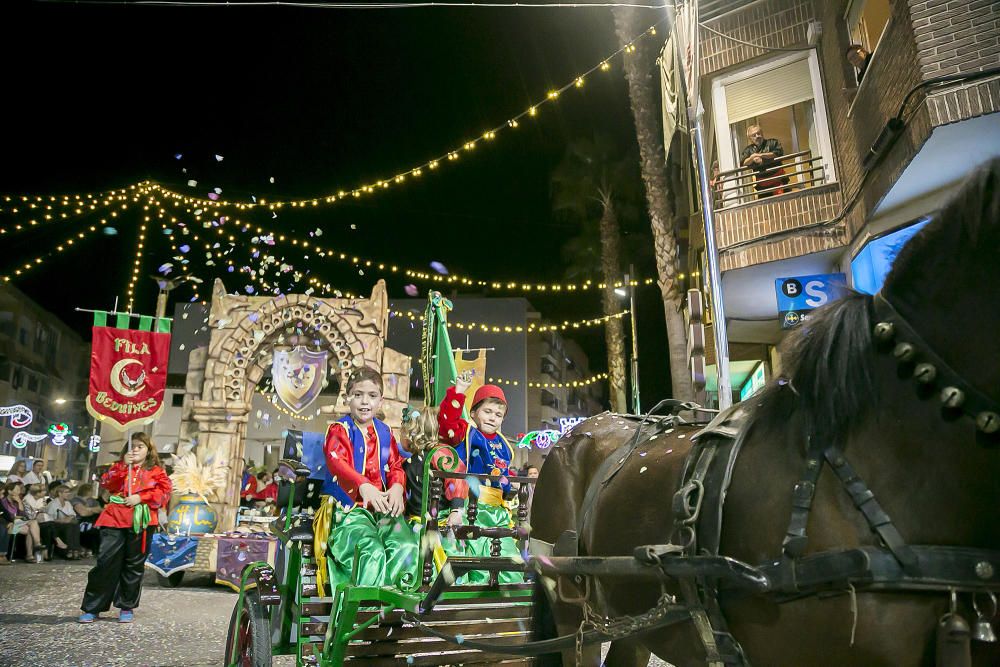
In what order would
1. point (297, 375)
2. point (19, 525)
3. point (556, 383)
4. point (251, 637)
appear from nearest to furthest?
point (251, 637)
point (19, 525)
point (297, 375)
point (556, 383)

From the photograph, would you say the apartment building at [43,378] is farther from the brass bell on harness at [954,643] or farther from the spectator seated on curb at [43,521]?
the brass bell on harness at [954,643]

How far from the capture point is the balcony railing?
9.06 metres

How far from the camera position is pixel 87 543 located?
16578 millimetres

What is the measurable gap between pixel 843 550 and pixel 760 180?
26.8 ft

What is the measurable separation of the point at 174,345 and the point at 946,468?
30.0 metres

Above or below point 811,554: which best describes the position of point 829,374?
above

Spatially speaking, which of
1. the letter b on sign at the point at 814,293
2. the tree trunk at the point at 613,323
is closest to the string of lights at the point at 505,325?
the tree trunk at the point at 613,323

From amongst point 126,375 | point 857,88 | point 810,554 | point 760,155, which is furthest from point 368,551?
point 126,375

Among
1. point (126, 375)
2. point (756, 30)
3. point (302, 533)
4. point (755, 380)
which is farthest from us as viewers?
point (126, 375)

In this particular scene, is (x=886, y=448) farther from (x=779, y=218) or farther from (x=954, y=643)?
(x=779, y=218)

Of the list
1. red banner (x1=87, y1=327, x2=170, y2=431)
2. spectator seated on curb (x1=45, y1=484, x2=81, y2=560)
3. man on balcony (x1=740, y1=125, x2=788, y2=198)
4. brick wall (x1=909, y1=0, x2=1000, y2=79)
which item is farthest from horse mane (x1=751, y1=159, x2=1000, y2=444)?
spectator seated on curb (x1=45, y1=484, x2=81, y2=560)

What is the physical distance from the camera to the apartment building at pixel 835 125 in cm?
596

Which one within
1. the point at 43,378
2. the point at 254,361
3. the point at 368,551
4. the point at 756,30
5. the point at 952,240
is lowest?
the point at 368,551

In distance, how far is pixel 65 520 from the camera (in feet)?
55.0
